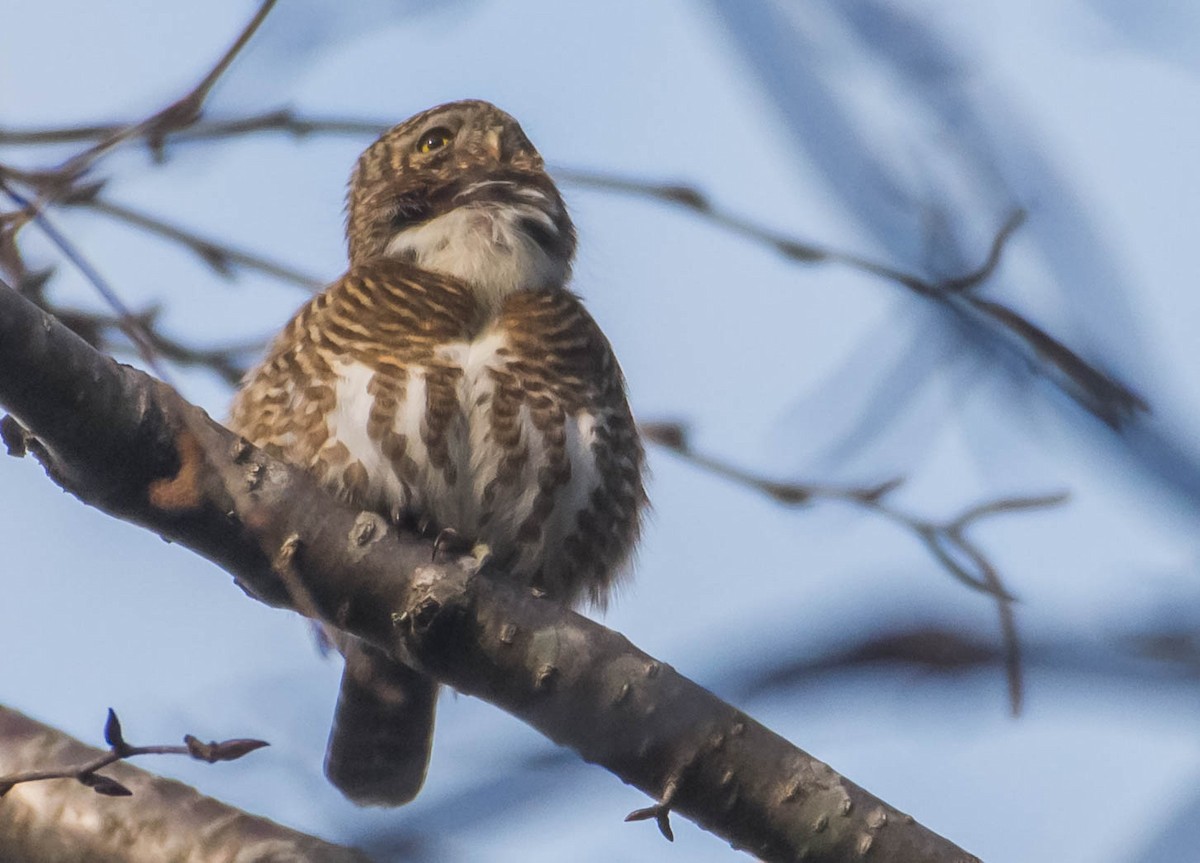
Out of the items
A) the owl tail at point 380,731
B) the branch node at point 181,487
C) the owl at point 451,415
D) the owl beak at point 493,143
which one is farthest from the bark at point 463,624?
the owl beak at point 493,143

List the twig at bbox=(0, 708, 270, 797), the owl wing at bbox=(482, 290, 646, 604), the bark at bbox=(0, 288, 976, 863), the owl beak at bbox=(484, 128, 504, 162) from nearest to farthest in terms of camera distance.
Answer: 1. the twig at bbox=(0, 708, 270, 797)
2. the bark at bbox=(0, 288, 976, 863)
3. the owl wing at bbox=(482, 290, 646, 604)
4. the owl beak at bbox=(484, 128, 504, 162)

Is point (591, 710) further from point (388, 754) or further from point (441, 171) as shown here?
point (441, 171)

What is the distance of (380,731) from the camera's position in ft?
13.5

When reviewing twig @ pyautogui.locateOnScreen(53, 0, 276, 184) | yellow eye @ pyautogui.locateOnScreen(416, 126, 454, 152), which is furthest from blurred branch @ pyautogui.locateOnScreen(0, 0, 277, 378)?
yellow eye @ pyautogui.locateOnScreen(416, 126, 454, 152)

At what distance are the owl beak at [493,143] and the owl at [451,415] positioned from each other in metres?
0.27

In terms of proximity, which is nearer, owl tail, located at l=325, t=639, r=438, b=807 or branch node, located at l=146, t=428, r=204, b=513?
branch node, located at l=146, t=428, r=204, b=513

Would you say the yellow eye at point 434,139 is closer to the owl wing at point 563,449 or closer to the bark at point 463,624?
the owl wing at point 563,449

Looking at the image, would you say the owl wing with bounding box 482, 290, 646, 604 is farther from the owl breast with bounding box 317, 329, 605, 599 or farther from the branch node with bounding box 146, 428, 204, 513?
the branch node with bounding box 146, 428, 204, 513

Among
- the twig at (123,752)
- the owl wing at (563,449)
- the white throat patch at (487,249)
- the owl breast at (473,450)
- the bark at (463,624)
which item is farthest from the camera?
the white throat patch at (487,249)

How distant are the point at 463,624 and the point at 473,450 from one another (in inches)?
28.8

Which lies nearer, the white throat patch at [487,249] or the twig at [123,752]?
the twig at [123,752]

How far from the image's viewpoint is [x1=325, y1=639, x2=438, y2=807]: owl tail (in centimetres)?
406

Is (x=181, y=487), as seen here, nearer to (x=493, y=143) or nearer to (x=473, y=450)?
(x=473, y=450)

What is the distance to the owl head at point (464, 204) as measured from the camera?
4340 mm
